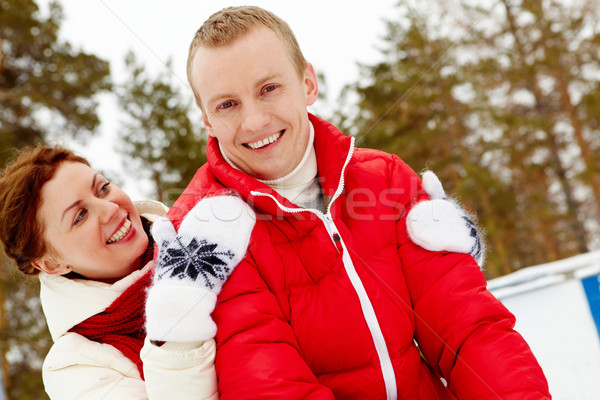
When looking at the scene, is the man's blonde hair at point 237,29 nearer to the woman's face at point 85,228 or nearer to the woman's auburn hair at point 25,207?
the woman's face at point 85,228

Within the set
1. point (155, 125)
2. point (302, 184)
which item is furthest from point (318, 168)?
point (155, 125)

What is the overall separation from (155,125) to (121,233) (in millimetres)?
12330

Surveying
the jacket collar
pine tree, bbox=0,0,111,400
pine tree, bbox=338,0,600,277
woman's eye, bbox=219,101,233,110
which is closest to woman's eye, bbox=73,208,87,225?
the jacket collar

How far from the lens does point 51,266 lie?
2270 mm

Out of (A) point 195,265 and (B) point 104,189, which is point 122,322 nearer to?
(B) point 104,189

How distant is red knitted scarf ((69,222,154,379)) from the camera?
7.10 feet

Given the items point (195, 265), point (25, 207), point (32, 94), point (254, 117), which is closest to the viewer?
point (195, 265)

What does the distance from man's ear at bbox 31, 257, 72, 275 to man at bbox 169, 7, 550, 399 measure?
2.43 feet

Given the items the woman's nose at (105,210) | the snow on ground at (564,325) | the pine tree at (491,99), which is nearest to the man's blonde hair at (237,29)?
the woman's nose at (105,210)

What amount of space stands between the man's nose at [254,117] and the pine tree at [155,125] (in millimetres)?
11637

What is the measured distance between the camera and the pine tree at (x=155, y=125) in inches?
530

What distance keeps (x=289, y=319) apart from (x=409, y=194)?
65cm

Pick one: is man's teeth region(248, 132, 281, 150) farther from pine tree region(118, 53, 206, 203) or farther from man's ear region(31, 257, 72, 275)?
pine tree region(118, 53, 206, 203)

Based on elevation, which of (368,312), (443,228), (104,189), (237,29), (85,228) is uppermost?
(237,29)
